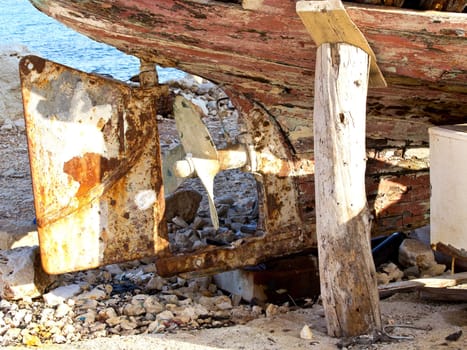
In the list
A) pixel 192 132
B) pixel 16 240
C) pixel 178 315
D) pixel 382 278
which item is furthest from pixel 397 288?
pixel 16 240

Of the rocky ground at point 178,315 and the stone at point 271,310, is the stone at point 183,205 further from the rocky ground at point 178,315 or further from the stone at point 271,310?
the stone at point 271,310

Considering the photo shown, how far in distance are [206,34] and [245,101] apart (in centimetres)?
53

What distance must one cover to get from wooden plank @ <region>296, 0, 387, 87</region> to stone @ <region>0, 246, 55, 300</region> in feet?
7.41

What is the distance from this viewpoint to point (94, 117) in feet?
17.1

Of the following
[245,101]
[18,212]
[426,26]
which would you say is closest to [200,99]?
[18,212]

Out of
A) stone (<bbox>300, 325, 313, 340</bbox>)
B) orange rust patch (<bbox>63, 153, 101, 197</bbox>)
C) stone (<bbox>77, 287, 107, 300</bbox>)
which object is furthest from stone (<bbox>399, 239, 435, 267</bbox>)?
orange rust patch (<bbox>63, 153, 101, 197</bbox>)

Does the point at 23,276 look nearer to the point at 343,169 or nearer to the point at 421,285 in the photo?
the point at 343,169

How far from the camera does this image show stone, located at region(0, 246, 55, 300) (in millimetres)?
5355

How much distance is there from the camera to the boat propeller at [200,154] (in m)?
5.27

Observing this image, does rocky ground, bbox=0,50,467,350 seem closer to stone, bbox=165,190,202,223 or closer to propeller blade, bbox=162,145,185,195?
stone, bbox=165,190,202,223

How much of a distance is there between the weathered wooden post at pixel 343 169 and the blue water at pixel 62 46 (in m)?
7.71

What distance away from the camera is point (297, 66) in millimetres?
4996

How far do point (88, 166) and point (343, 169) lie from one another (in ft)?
5.21

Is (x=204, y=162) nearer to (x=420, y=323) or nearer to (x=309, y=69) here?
(x=309, y=69)
